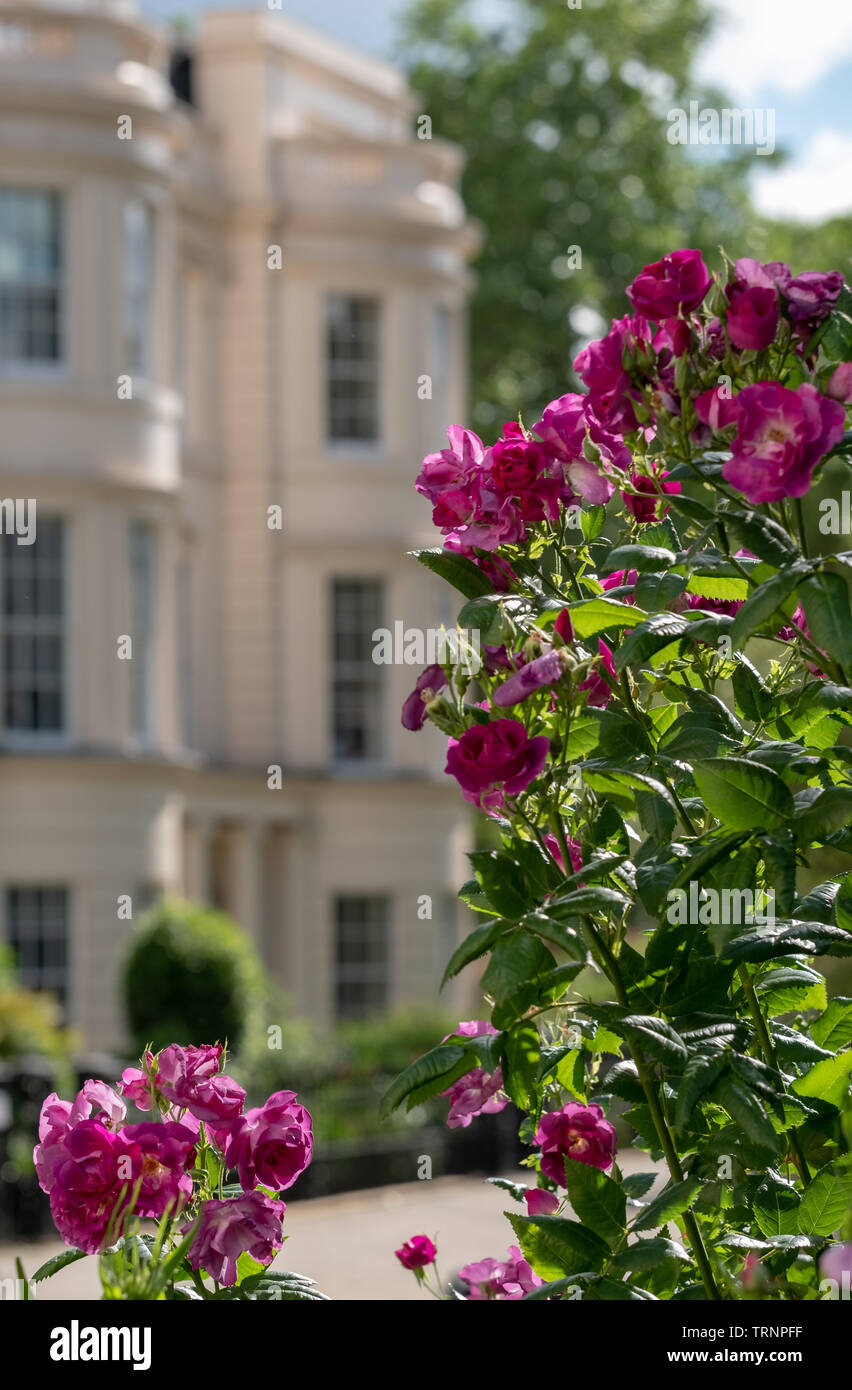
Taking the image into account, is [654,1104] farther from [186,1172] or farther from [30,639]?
[30,639]

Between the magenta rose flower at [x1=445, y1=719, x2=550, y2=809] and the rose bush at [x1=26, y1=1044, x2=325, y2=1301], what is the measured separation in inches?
21.1

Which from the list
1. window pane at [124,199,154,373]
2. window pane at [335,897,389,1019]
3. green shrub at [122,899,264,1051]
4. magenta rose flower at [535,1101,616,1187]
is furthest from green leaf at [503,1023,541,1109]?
window pane at [335,897,389,1019]

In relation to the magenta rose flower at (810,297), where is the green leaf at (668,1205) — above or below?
below

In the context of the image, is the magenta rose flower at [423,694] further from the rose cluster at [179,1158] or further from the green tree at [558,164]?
the green tree at [558,164]

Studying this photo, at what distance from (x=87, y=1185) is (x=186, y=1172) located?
6.2 inches

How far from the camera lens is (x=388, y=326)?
22469mm

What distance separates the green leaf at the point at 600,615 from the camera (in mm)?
2381

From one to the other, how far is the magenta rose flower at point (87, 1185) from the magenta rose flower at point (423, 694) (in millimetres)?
656

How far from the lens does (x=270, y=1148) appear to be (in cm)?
248

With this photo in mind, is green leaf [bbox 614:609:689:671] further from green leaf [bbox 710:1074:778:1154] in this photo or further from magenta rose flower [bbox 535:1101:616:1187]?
magenta rose flower [bbox 535:1101:616:1187]

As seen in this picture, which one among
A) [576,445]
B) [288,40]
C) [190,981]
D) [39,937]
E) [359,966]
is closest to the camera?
[576,445]

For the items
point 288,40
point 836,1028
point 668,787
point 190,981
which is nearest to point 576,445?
point 668,787

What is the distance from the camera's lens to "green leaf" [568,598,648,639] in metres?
2.38

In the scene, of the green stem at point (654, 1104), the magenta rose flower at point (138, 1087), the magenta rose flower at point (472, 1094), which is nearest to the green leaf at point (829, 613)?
the green stem at point (654, 1104)
